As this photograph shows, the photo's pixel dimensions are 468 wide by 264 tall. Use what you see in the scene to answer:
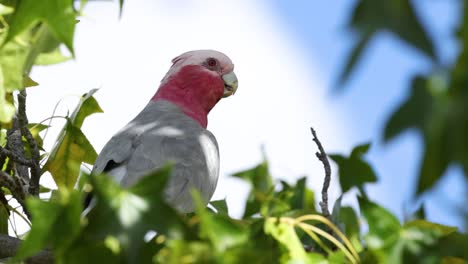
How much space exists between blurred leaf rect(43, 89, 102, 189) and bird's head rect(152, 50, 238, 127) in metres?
1.34

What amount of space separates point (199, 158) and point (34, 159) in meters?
0.82

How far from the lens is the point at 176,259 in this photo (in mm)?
1391

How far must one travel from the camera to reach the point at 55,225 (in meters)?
1.46

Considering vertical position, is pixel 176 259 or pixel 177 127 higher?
pixel 176 259

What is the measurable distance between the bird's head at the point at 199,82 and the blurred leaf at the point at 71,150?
1.34m

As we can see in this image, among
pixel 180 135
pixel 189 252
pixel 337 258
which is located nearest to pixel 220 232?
pixel 189 252

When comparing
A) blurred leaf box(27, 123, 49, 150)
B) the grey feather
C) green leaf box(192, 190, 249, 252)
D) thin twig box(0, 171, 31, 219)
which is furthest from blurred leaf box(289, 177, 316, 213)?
blurred leaf box(27, 123, 49, 150)

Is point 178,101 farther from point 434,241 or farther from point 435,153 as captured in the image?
point 435,153

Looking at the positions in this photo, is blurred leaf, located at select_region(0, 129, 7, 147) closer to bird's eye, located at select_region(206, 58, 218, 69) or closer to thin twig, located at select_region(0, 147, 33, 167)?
thin twig, located at select_region(0, 147, 33, 167)

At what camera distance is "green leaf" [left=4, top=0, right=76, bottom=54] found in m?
1.69

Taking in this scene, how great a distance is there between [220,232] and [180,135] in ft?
7.30

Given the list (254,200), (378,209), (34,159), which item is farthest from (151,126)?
(378,209)

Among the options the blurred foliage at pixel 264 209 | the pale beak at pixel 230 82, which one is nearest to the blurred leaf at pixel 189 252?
the blurred foliage at pixel 264 209

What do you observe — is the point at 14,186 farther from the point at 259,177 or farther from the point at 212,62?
the point at 212,62
